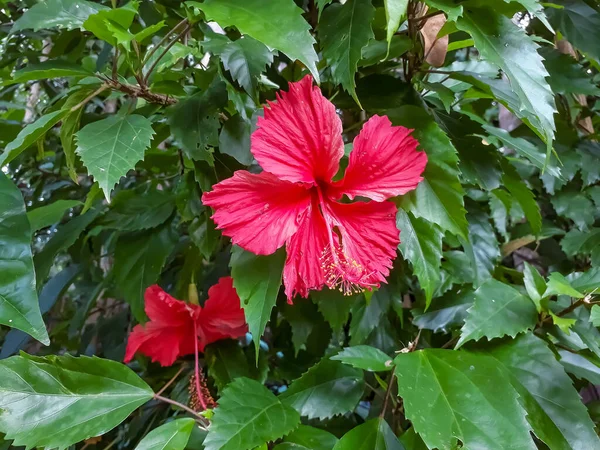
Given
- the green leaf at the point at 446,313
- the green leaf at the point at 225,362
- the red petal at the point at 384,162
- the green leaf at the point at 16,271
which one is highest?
the red petal at the point at 384,162

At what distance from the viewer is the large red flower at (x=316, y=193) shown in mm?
443

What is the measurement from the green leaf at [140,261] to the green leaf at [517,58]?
18.8 inches

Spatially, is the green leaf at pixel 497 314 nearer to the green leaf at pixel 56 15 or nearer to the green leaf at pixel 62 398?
the green leaf at pixel 62 398

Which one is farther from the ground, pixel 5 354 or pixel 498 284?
pixel 498 284

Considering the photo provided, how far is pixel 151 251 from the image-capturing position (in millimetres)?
678

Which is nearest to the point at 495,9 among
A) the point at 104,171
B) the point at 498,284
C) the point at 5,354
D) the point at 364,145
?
the point at 364,145

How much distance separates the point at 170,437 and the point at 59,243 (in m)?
0.37

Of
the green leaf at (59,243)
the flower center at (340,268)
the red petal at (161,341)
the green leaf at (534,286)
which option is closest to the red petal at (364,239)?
the flower center at (340,268)

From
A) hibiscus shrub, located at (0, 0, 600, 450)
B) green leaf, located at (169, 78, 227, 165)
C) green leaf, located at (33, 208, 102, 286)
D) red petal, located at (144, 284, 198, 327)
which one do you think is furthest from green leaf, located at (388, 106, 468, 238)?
green leaf, located at (33, 208, 102, 286)

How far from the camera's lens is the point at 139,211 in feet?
2.34

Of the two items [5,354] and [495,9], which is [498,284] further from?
[5,354]

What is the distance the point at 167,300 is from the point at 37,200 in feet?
2.22

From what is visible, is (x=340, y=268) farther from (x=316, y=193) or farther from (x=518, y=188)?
(x=518, y=188)

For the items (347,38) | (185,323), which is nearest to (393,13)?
(347,38)
